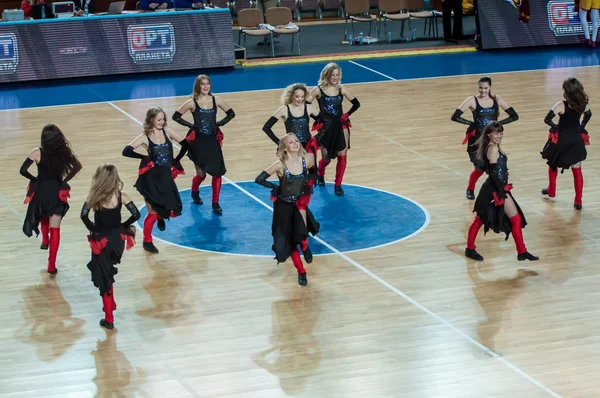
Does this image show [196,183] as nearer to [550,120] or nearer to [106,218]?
[106,218]

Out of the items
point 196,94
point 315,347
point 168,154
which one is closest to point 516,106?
point 196,94

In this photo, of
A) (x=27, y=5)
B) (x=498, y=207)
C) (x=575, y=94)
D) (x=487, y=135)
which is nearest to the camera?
(x=498, y=207)

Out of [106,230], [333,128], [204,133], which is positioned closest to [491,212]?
[333,128]

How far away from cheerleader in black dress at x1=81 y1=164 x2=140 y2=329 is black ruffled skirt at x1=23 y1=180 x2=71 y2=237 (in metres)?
1.35

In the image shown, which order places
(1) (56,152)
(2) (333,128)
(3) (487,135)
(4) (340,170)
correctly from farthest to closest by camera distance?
(4) (340,170)
(2) (333,128)
(3) (487,135)
(1) (56,152)

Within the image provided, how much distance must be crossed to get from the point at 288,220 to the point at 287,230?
10 cm

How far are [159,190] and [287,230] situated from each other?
1.77m

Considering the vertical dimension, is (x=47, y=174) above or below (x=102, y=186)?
below

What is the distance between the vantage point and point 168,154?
10867 mm

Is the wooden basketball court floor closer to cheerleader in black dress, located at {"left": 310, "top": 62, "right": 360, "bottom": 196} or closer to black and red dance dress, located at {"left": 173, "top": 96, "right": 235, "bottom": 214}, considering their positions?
cheerleader in black dress, located at {"left": 310, "top": 62, "right": 360, "bottom": 196}

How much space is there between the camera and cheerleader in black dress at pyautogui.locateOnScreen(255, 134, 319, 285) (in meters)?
9.84

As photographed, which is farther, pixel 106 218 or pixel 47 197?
pixel 47 197

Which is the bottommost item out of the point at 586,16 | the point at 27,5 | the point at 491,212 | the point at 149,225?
the point at 149,225

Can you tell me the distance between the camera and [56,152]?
33.1 ft
